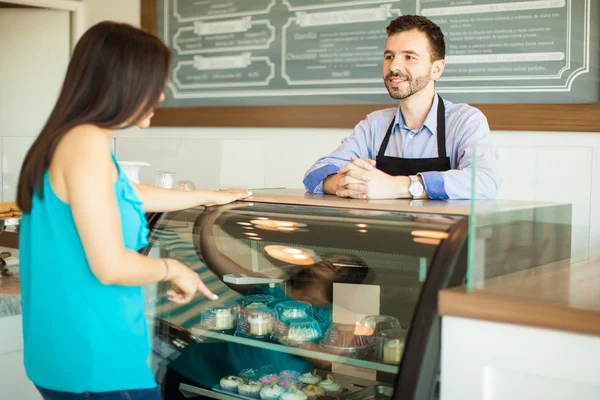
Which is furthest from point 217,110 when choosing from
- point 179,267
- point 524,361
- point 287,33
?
point 524,361

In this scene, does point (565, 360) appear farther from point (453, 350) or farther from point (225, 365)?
point (225, 365)

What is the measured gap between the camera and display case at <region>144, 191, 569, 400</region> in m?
1.43

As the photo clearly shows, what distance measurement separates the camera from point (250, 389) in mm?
1829

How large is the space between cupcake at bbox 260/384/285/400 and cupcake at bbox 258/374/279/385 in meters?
0.02

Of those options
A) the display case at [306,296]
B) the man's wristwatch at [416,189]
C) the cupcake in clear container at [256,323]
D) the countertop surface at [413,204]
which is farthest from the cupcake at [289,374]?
the man's wristwatch at [416,189]

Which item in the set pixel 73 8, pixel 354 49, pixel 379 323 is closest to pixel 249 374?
pixel 379 323

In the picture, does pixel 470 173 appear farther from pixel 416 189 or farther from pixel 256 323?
pixel 256 323

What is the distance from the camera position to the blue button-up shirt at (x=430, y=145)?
6.30ft

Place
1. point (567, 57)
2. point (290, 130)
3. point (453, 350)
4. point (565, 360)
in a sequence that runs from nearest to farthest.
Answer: point (565, 360), point (453, 350), point (567, 57), point (290, 130)

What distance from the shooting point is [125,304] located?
1399 mm

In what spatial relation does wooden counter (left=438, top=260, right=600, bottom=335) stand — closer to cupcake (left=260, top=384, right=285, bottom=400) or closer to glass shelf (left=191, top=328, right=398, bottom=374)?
glass shelf (left=191, top=328, right=398, bottom=374)

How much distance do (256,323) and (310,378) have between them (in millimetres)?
187

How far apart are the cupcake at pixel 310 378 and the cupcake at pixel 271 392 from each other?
0.06 meters

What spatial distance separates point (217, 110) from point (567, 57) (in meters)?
1.57
